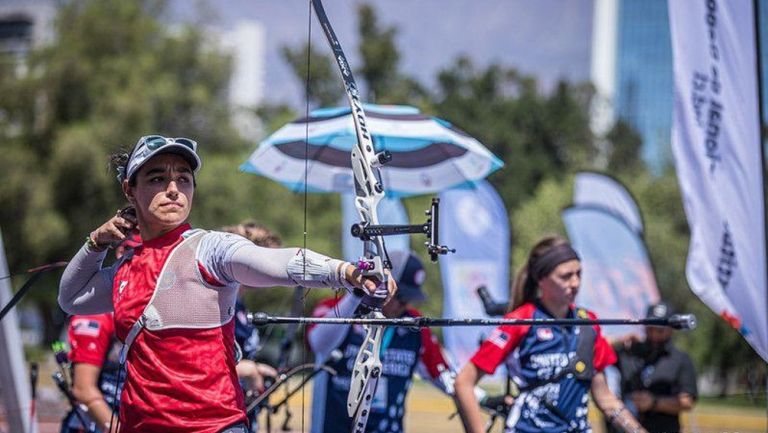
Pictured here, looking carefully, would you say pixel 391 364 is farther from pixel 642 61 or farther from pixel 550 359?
pixel 642 61

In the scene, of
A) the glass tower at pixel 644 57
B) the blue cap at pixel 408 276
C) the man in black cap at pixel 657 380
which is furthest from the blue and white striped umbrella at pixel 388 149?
the glass tower at pixel 644 57

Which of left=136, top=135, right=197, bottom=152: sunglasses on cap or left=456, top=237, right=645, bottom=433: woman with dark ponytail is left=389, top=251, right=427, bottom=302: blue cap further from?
left=136, top=135, right=197, bottom=152: sunglasses on cap

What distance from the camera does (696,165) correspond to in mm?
5277

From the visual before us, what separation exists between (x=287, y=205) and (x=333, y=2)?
30.3 metres

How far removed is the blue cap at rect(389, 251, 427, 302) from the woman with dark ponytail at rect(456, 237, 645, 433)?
744mm

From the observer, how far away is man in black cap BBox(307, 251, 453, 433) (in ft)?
18.5

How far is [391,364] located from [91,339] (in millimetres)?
1578

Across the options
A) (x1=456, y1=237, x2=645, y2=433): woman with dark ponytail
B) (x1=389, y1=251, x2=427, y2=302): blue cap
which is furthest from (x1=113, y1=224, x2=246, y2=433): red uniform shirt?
(x1=389, y1=251, x2=427, y2=302): blue cap

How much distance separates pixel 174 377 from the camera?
3203 mm

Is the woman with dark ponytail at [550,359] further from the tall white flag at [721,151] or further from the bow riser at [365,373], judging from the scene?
the bow riser at [365,373]

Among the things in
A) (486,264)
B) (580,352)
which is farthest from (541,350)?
(486,264)

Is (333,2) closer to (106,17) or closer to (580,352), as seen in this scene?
(580,352)

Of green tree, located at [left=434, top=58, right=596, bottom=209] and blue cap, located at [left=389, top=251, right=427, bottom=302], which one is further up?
green tree, located at [left=434, top=58, right=596, bottom=209]

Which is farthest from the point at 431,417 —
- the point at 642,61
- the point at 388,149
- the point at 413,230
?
the point at 642,61
